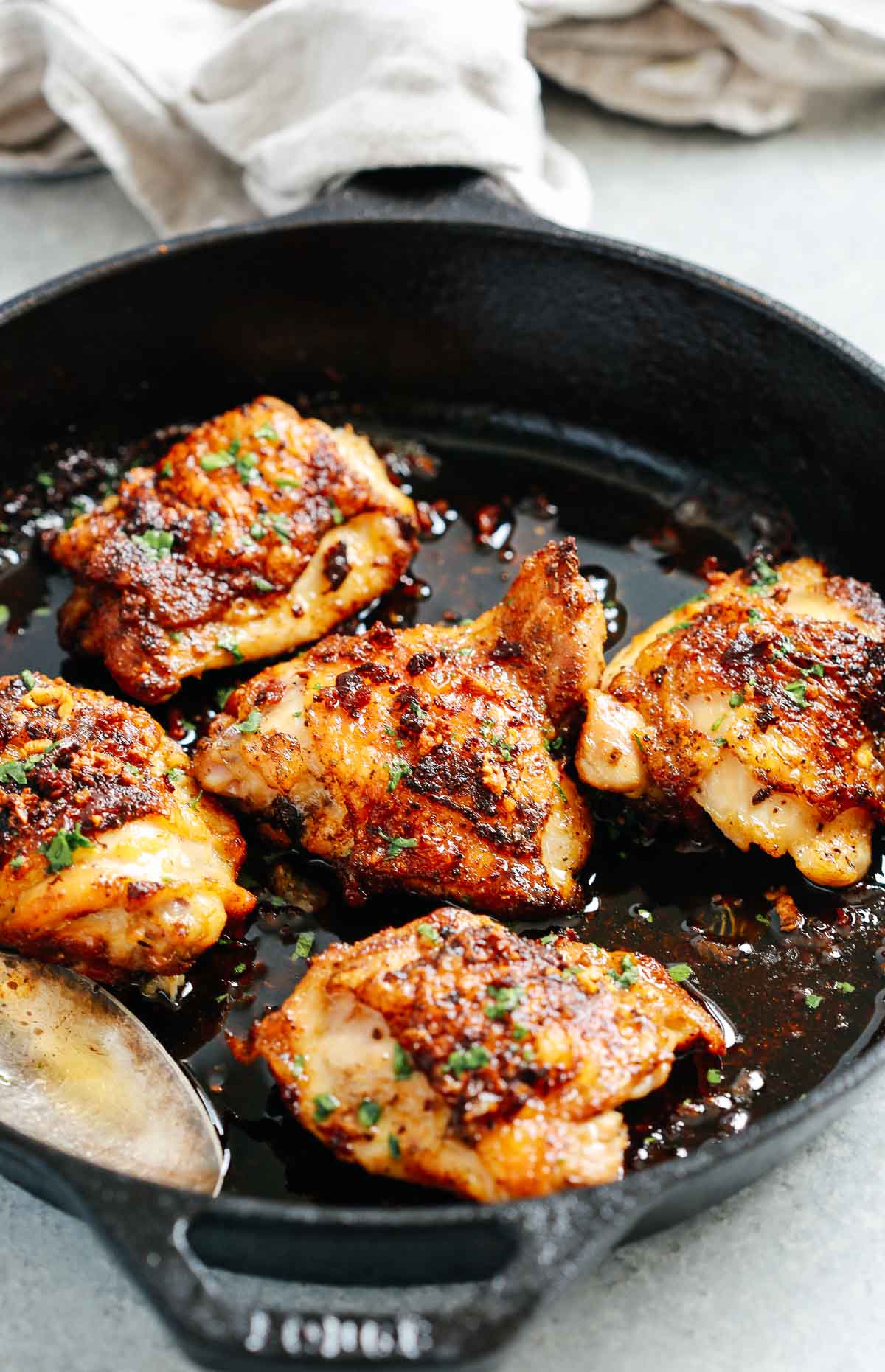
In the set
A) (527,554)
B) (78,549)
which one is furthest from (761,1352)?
(78,549)

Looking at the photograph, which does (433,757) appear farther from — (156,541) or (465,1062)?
(156,541)

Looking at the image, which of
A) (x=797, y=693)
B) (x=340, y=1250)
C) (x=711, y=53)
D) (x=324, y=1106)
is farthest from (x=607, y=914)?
(x=711, y=53)

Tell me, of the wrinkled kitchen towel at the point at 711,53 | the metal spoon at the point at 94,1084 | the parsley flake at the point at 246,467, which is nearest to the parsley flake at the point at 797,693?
the parsley flake at the point at 246,467

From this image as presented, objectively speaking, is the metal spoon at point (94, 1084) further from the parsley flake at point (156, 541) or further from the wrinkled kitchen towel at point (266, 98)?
the wrinkled kitchen towel at point (266, 98)

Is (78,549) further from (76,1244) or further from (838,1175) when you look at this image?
(838,1175)

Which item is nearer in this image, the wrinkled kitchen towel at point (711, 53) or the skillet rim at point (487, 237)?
the skillet rim at point (487, 237)

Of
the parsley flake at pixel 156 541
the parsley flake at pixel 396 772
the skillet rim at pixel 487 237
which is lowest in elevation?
the parsley flake at pixel 396 772

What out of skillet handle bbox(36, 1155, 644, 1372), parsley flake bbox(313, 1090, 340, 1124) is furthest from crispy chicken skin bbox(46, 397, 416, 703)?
skillet handle bbox(36, 1155, 644, 1372)
